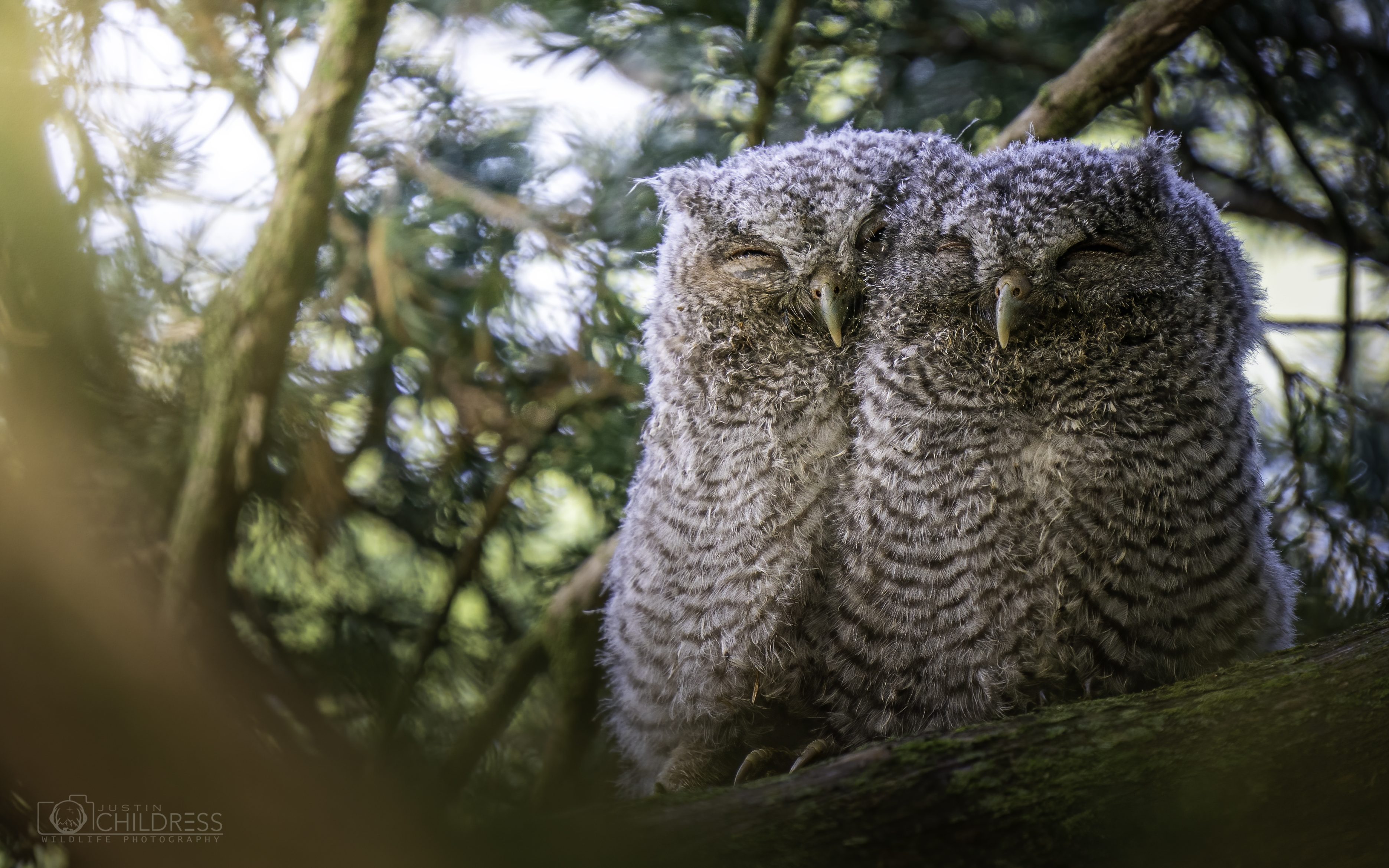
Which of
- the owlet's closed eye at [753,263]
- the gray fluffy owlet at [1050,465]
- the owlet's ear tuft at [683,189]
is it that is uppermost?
the owlet's ear tuft at [683,189]

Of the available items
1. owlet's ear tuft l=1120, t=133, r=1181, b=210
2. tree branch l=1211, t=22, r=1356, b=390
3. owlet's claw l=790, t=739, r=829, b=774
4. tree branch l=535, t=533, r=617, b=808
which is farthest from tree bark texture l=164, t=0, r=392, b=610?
tree branch l=1211, t=22, r=1356, b=390

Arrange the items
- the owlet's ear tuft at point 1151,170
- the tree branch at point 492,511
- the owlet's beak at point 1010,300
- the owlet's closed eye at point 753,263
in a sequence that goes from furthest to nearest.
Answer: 1. the tree branch at point 492,511
2. the owlet's closed eye at point 753,263
3. the owlet's ear tuft at point 1151,170
4. the owlet's beak at point 1010,300

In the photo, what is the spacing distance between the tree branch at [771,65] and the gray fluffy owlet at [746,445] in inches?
13.8

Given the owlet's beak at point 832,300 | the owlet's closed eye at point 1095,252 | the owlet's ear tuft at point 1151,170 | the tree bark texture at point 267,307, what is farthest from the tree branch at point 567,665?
the owlet's ear tuft at point 1151,170

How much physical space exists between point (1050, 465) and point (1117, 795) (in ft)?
1.55

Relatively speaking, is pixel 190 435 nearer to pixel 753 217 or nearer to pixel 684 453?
pixel 684 453

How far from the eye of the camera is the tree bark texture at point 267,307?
5.02 feet

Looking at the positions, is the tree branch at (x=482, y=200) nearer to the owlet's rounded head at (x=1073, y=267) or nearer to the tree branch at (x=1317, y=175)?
the owlet's rounded head at (x=1073, y=267)

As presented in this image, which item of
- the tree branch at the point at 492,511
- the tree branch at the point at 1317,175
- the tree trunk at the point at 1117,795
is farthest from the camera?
the tree branch at the point at 492,511

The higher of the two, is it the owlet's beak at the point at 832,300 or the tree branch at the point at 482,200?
the tree branch at the point at 482,200

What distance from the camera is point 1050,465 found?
130 cm

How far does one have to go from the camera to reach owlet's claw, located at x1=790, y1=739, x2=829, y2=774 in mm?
1313

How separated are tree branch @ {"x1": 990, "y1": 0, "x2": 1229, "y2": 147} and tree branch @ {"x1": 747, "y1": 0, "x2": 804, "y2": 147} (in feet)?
1.48

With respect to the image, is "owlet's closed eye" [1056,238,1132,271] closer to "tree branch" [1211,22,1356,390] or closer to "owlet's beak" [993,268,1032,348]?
"owlet's beak" [993,268,1032,348]
